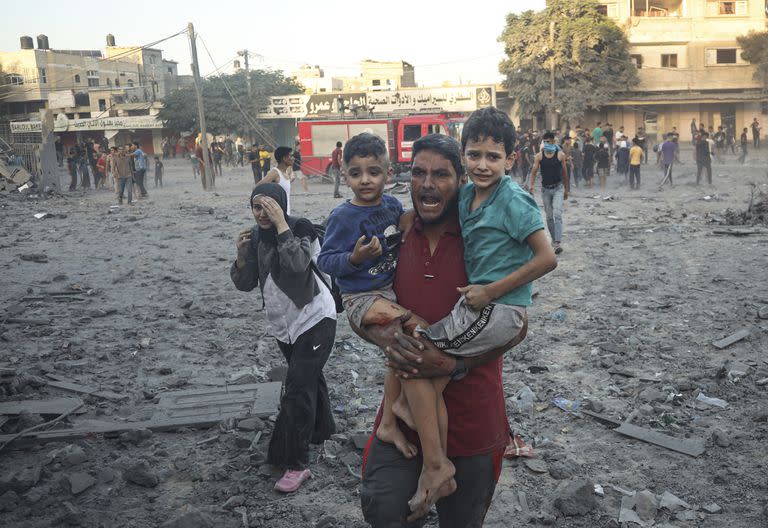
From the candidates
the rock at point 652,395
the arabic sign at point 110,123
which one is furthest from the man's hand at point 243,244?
the arabic sign at point 110,123

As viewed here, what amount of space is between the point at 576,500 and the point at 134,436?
287cm

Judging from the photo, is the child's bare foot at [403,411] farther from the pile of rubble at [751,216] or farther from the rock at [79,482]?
the pile of rubble at [751,216]

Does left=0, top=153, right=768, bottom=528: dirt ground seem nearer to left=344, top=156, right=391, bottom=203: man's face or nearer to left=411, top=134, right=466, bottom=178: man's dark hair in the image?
left=344, top=156, right=391, bottom=203: man's face

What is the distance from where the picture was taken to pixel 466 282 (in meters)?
2.25

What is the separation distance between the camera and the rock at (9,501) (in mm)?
3698

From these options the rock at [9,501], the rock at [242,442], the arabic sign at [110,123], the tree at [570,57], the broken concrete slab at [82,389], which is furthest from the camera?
the arabic sign at [110,123]

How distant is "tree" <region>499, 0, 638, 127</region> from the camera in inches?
1453

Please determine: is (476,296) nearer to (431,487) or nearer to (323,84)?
(431,487)

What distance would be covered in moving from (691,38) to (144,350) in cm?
4145

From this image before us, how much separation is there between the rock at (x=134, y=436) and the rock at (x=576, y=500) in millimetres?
2720

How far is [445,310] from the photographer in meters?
2.25

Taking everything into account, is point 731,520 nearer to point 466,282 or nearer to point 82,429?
point 466,282

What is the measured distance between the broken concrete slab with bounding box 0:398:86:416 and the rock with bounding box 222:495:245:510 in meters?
1.97

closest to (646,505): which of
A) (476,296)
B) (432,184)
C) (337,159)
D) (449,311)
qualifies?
(449,311)
